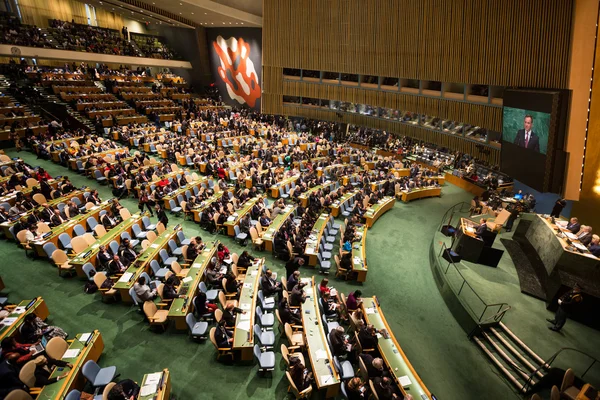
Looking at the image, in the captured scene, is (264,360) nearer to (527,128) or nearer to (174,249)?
(174,249)

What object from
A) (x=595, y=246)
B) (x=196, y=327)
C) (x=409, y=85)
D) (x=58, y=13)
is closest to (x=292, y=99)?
(x=409, y=85)

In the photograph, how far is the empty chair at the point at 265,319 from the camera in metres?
7.05

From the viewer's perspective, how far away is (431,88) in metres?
15.0

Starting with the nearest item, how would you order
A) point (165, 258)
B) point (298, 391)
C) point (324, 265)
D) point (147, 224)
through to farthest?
point (298, 391) → point (165, 258) → point (324, 265) → point (147, 224)

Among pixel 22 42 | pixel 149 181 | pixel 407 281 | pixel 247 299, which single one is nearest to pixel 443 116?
pixel 407 281

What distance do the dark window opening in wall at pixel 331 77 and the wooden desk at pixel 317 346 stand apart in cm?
1540

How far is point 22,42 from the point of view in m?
20.3

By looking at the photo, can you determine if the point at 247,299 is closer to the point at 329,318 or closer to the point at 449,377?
the point at 329,318

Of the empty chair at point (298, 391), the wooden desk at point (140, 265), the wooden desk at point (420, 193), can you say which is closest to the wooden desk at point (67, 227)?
the wooden desk at point (140, 265)

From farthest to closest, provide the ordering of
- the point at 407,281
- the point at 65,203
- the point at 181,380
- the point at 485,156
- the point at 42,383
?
the point at 485,156
the point at 65,203
the point at 407,281
the point at 181,380
the point at 42,383

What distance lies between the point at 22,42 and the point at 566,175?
2848cm

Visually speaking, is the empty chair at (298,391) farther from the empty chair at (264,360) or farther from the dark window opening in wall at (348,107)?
the dark window opening in wall at (348,107)

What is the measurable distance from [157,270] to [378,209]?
907 cm

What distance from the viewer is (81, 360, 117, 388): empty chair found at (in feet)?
17.1
